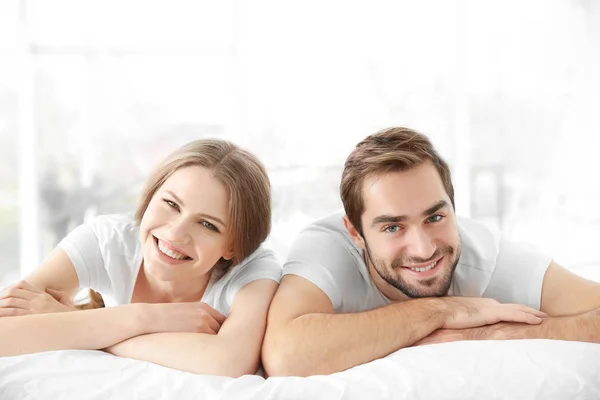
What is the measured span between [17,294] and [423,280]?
987 millimetres

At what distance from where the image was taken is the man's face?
1610 millimetres

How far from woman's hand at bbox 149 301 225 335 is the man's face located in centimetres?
44

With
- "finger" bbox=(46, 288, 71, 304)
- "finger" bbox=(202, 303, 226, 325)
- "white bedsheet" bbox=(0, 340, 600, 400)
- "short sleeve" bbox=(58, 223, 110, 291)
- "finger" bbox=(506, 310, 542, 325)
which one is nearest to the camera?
"white bedsheet" bbox=(0, 340, 600, 400)

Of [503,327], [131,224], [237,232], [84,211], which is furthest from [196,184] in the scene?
[84,211]

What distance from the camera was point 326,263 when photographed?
A: 5.58 ft

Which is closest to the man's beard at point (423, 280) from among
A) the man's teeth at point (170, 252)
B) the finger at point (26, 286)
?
the man's teeth at point (170, 252)

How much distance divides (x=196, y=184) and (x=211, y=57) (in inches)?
149

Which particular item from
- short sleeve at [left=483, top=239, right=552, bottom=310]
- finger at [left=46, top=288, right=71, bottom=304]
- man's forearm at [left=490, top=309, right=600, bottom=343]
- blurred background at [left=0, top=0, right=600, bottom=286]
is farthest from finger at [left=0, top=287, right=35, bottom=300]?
blurred background at [left=0, top=0, right=600, bottom=286]

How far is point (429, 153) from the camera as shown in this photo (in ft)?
5.64

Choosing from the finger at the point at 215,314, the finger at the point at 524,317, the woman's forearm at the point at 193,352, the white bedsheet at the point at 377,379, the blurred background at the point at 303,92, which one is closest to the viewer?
the white bedsheet at the point at 377,379

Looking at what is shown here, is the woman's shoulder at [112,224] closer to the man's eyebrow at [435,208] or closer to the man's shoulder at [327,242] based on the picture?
the man's shoulder at [327,242]

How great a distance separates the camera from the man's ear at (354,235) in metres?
1.76

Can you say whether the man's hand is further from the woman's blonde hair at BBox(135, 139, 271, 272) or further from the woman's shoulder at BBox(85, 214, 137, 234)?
the woman's shoulder at BBox(85, 214, 137, 234)

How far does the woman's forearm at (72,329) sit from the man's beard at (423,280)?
59cm
